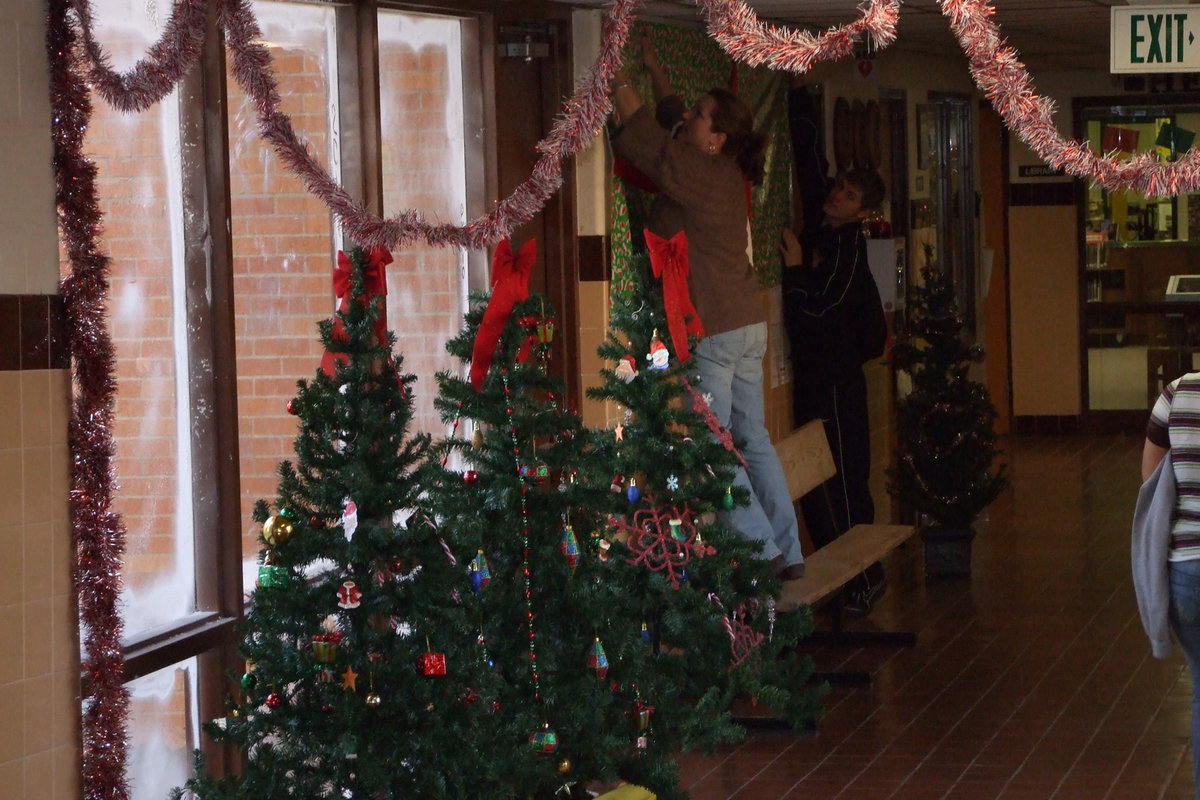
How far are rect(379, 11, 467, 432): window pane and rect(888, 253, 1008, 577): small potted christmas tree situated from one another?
3541 millimetres

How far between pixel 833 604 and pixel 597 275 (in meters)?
2.03

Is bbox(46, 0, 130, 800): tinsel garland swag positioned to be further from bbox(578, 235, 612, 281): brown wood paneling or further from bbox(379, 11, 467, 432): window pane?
bbox(578, 235, 612, 281): brown wood paneling

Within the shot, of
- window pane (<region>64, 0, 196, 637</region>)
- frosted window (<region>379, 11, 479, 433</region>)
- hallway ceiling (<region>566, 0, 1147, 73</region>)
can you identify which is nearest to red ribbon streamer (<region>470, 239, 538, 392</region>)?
window pane (<region>64, 0, 196, 637</region>)

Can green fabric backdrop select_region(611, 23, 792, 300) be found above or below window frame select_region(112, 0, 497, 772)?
above

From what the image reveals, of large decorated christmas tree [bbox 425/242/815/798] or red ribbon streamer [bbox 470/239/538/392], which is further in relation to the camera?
red ribbon streamer [bbox 470/239/538/392]

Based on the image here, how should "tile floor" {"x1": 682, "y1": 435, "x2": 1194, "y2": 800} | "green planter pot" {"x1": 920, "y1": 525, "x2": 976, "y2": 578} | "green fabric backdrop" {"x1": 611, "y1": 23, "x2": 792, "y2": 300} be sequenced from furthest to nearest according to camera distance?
"green planter pot" {"x1": 920, "y1": 525, "x2": 976, "y2": 578}
"green fabric backdrop" {"x1": 611, "y1": 23, "x2": 792, "y2": 300}
"tile floor" {"x1": 682, "y1": 435, "x2": 1194, "y2": 800}

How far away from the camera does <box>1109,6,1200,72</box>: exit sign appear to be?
549 centimetres

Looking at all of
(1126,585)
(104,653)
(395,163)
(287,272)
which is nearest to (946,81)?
(1126,585)

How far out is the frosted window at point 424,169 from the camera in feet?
17.9

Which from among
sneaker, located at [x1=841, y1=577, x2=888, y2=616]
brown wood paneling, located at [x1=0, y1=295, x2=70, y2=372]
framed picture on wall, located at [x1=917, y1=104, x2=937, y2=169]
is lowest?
sneaker, located at [x1=841, y1=577, x2=888, y2=616]

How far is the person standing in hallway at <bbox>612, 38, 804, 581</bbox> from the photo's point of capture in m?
5.97

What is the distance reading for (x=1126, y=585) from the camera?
8320 mm

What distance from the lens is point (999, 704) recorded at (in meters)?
6.18

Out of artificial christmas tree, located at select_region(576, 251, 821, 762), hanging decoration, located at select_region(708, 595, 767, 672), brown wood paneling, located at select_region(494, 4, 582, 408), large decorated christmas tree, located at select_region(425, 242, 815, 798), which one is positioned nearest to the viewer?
large decorated christmas tree, located at select_region(425, 242, 815, 798)
